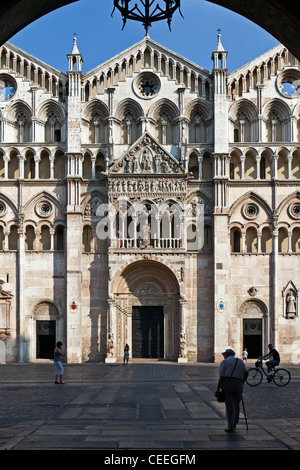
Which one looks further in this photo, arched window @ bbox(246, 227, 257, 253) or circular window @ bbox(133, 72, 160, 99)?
circular window @ bbox(133, 72, 160, 99)

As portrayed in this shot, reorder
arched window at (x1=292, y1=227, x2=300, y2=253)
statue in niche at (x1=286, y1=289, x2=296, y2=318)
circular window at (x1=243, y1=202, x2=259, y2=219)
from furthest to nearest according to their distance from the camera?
arched window at (x1=292, y1=227, x2=300, y2=253) < circular window at (x1=243, y1=202, x2=259, y2=219) < statue in niche at (x1=286, y1=289, x2=296, y2=318)

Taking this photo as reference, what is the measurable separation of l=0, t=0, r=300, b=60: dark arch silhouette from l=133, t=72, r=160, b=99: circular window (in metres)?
32.6

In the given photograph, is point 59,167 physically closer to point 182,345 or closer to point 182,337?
point 182,337

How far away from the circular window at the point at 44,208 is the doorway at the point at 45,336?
6.88 metres

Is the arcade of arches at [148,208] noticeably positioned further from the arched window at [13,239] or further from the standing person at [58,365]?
the standing person at [58,365]

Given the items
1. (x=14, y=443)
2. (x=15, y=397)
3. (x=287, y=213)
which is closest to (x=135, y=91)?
(x=287, y=213)

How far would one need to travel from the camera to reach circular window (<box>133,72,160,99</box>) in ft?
143

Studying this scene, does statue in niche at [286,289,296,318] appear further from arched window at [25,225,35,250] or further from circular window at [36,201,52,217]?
arched window at [25,225,35,250]

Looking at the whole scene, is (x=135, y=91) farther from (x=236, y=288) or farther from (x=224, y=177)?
(x=236, y=288)

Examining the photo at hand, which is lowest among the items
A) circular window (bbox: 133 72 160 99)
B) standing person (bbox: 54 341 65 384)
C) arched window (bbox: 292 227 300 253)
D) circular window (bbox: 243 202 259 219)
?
standing person (bbox: 54 341 65 384)

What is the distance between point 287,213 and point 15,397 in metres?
25.7

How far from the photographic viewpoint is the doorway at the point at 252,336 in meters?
42.1

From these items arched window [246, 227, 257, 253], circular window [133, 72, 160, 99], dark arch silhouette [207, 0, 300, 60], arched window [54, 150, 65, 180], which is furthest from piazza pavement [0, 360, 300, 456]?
circular window [133, 72, 160, 99]

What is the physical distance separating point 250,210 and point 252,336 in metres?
8.04
